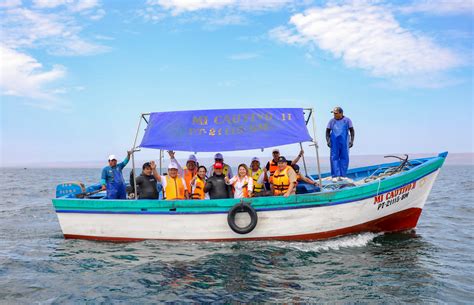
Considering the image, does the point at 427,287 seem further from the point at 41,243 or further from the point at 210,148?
the point at 41,243

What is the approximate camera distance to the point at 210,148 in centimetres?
982

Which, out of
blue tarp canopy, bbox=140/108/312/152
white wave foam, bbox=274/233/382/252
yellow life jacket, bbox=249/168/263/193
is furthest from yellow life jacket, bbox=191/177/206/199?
white wave foam, bbox=274/233/382/252

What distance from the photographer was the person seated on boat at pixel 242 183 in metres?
9.76

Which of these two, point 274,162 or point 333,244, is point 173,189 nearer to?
point 274,162

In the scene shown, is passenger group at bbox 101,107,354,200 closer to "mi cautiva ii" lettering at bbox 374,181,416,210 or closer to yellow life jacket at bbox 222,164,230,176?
yellow life jacket at bbox 222,164,230,176

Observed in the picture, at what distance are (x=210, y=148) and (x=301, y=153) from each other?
8.54 feet

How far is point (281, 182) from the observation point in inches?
386

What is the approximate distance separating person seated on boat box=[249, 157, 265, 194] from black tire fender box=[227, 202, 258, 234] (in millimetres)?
1299

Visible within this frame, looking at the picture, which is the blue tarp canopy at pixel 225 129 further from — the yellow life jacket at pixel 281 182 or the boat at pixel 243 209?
the yellow life jacket at pixel 281 182

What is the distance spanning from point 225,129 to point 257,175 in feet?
5.87

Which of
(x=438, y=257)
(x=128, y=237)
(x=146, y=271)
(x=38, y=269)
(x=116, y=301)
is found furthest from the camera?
(x=128, y=237)

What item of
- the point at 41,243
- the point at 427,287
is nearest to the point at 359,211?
the point at 427,287

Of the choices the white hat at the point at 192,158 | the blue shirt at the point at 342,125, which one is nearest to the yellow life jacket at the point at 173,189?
the white hat at the point at 192,158

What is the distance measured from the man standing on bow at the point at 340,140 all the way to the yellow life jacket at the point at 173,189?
168 inches
